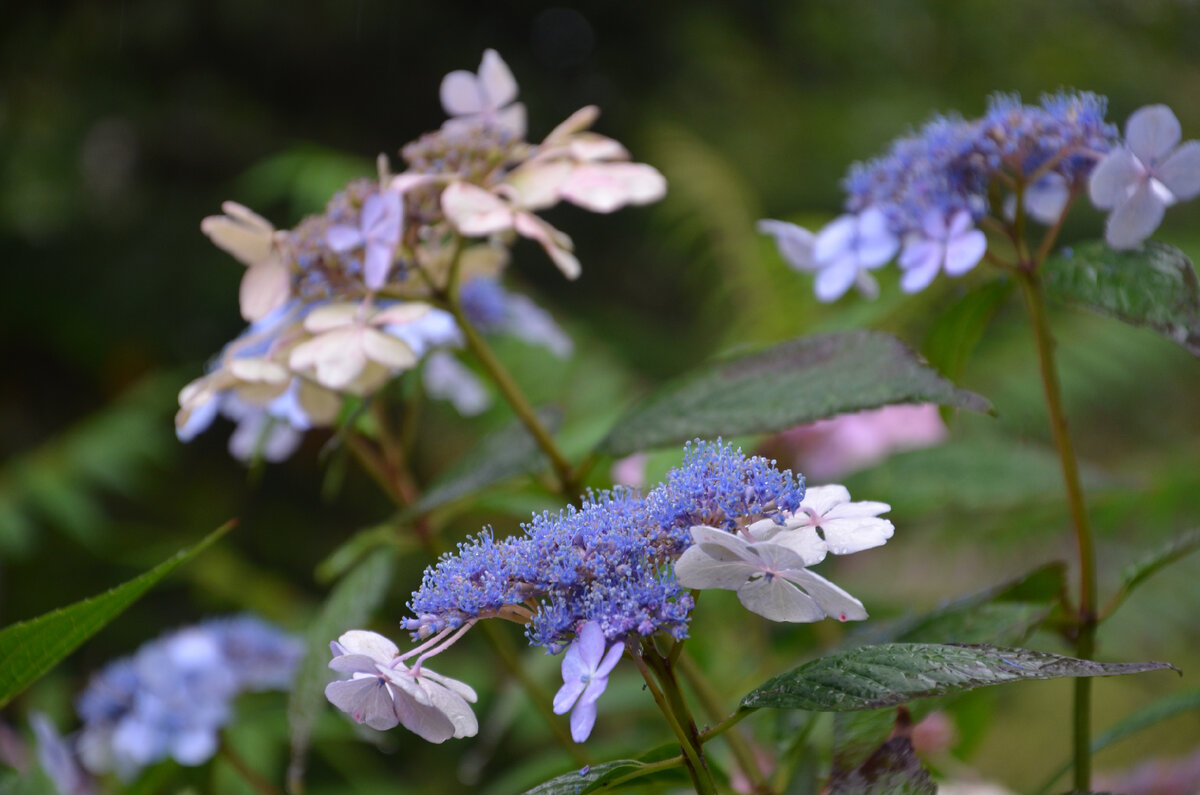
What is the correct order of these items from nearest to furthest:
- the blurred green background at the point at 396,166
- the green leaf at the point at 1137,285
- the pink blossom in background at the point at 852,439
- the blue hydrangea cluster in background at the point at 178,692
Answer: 1. the green leaf at the point at 1137,285
2. the blue hydrangea cluster in background at the point at 178,692
3. the pink blossom in background at the point at 852,439
4. the blurred green background at the point at 396,166

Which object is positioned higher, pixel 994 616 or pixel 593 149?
pixel 593 149

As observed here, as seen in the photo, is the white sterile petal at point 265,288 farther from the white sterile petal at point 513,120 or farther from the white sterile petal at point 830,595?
the white sterile petal at point 830,595

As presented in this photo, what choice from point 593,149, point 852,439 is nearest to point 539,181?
point 593,149

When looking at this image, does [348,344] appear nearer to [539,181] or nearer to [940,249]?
[539,181]

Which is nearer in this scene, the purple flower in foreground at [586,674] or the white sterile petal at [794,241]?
the purple flower in foreground at [586,674]

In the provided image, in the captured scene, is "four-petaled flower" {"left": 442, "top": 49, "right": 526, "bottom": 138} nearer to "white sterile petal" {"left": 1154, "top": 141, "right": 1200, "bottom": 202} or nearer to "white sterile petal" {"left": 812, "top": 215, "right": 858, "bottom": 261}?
"white sterile petal" {"left": 812, "top": 215, "right": 858, "bottom": 261}

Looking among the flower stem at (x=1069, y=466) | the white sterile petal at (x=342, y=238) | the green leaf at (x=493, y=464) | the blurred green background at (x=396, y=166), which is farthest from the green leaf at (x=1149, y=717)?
the blurred green background at (x=396, y=166)

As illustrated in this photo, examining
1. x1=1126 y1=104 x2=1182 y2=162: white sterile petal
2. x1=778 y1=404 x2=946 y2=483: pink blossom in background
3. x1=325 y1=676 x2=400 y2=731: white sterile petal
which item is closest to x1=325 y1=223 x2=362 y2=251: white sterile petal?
x1=325 y1=676 x2=400 y2=731: white sterile petal
